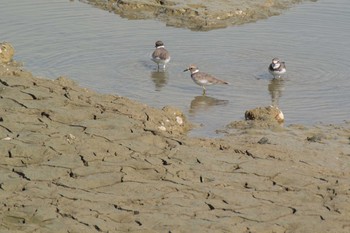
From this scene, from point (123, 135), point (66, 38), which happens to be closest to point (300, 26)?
point (66, 38)

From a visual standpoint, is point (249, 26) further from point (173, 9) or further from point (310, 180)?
point (310, 180)

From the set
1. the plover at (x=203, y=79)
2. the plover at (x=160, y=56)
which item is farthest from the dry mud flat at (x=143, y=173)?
the plover at (x=160, y=56)

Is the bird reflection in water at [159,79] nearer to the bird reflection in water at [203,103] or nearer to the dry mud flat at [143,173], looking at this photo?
the bird reflection in water at [203,103]

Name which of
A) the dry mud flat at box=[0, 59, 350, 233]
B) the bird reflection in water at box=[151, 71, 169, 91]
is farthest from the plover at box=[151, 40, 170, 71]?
the dry mud flat at box=[0, 59, 350, 233]

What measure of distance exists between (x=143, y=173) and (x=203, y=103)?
588cm

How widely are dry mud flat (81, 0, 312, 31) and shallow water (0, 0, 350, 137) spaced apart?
399 millimetres

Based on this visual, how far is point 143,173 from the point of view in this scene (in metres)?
10.0

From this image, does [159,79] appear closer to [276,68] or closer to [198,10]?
[276,68]

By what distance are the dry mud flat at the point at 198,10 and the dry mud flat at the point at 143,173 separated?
8356 millimetres

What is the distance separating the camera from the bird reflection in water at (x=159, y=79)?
16.7 m

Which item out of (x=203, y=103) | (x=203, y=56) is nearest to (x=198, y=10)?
(x=203, y=56)

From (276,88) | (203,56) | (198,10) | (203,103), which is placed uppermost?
(198,10)

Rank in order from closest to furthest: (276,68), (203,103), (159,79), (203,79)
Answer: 1. (203,103)
2. (203,79)
3. (276,68)
4. (159,79)

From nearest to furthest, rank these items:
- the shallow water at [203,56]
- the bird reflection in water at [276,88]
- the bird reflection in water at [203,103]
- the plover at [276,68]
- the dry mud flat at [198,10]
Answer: the bird reflection in water at [203,103] < the shallow water at [203,56] < the bird reflection in water at [276,88] < the plover at [276,68] < the dry mud flat at [198,10]
